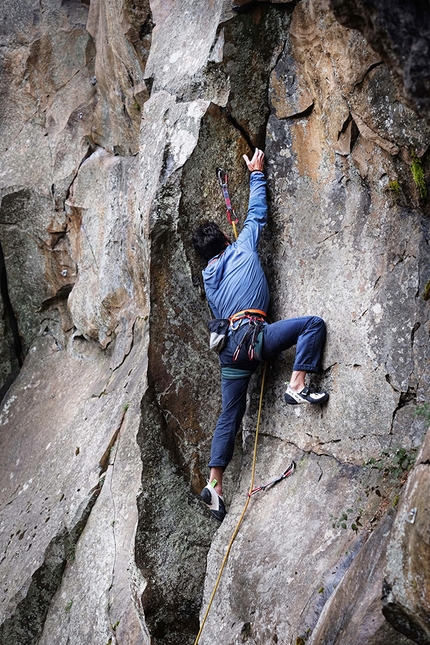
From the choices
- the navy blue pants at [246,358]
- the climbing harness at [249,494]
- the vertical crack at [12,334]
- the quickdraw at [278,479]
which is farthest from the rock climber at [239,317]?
the vertical crack at [12,334]

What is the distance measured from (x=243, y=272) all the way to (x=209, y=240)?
498 mm

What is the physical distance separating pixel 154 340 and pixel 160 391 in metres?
0.50

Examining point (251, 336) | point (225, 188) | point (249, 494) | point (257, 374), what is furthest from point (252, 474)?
point (225, 188)

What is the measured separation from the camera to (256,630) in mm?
5863

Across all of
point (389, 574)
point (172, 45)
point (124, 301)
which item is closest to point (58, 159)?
point (124, 301)

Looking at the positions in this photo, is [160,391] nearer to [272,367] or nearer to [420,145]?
[272,367]

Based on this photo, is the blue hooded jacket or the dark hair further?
the dark hair

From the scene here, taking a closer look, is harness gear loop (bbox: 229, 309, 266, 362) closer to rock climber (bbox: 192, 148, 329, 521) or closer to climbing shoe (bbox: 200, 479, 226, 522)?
rock climber (bbox: 192, 148, 329, 521)

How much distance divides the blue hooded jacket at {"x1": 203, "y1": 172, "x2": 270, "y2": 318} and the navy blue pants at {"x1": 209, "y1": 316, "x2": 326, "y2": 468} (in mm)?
278

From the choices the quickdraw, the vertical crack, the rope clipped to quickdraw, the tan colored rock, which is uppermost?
the rope clipped to quickdraw

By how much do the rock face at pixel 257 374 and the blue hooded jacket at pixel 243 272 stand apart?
0.24m

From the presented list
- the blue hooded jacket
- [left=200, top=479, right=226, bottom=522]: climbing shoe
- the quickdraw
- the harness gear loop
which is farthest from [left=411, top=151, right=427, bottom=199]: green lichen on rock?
[left=200, top=479, right=226, bottom=522]: climbing shoe

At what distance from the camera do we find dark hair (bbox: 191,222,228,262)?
705 cm

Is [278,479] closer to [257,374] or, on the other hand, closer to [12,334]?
[257,374]
